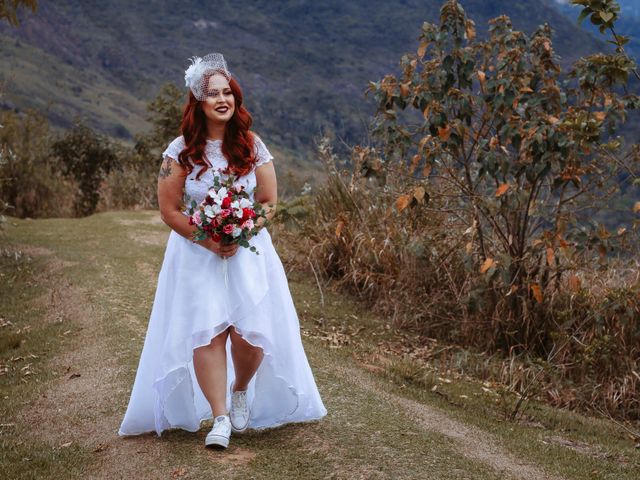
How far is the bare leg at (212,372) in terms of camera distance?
4.25 metres

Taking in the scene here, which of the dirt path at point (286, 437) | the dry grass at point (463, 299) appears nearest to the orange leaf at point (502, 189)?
the dry grass at point (463, 299)

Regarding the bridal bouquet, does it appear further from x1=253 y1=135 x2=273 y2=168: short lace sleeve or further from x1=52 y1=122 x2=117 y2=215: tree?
x1=52 y1=122 x2=117 y2=215: tree

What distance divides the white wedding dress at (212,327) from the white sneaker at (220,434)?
0.31 meters

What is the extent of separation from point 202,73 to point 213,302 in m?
1.25

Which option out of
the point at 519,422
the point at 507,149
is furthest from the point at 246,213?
the point at 507,149

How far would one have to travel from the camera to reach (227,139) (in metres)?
4.38

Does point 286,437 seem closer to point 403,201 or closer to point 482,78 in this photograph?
point 403,201

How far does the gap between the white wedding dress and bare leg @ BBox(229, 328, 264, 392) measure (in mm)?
58

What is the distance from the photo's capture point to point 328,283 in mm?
9789

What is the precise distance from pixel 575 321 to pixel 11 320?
5460 millimetres

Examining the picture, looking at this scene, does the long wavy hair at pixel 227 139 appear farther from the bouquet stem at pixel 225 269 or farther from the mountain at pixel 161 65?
the mountain at pixel 161 65

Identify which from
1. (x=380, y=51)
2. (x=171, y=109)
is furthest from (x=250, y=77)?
(x=171, y=109)

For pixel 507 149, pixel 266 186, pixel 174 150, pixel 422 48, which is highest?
pixel 422 48

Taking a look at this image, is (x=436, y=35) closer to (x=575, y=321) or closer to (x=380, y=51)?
(x=575, y=321)
